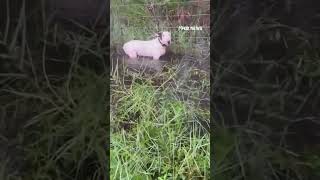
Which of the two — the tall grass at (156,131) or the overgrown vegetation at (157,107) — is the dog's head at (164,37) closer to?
the overgrown vegetation at (157,107)

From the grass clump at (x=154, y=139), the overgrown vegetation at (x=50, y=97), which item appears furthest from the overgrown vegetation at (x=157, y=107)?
the overgrown vegetation at (x=50, y=97)

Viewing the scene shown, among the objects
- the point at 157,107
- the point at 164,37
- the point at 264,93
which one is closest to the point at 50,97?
the point at 157,107

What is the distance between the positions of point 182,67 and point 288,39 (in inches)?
29.4

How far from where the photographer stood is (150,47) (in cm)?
302

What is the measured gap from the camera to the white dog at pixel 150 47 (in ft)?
9.82

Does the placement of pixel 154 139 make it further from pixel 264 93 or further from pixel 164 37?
pixel 264 93

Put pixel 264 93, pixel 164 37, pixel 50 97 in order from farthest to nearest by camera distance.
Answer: pixel 50 97
pixel 164 37
pixel 264 93

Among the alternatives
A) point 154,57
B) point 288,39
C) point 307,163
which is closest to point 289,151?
point 307,163

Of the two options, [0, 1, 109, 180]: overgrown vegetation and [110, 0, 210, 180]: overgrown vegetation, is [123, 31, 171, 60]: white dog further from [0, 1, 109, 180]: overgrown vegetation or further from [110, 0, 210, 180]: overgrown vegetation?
[0, 1, 109, 180]: overgrown vegetation

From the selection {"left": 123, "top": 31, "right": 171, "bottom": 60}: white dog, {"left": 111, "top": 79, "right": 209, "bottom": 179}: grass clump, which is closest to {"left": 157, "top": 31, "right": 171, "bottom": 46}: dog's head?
{"left": 123, "top": 31, "right": 171, "bottom": 60}: white dog

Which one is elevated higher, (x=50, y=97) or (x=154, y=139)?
(x=50, y=97)

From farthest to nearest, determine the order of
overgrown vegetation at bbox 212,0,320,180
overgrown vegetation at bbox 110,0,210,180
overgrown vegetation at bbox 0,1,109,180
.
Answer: overgrown vegetation at bbox 0,1,109,180 < overgrown vegetation at bbox 110,0,210,180 < overgrown vegetation at bbox 212,0,320,180

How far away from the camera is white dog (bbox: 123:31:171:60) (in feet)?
9.82

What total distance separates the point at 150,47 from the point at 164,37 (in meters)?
0.13
